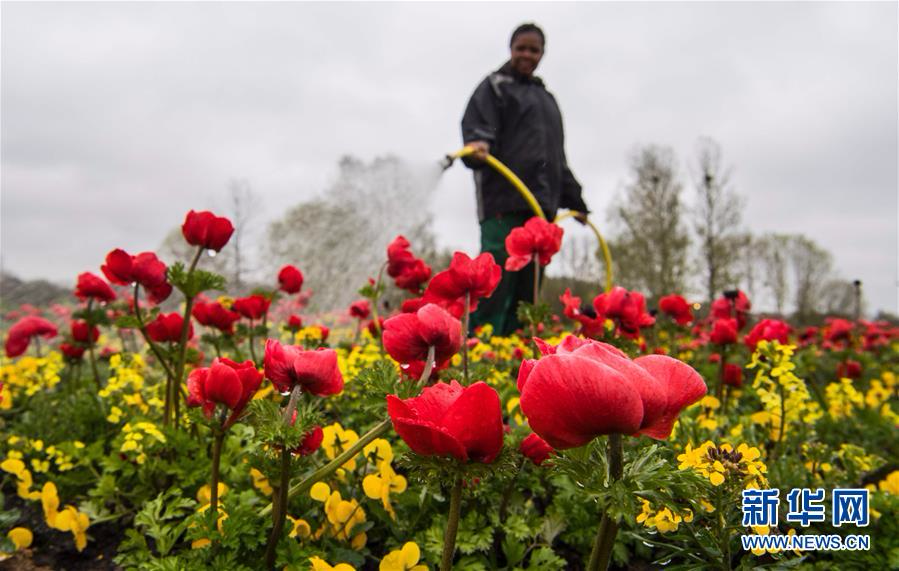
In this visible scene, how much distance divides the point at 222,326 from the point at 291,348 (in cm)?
141

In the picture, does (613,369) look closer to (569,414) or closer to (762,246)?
(569,414)

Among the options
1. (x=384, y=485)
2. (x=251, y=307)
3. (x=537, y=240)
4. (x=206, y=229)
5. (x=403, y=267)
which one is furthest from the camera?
(x=251, y=307)

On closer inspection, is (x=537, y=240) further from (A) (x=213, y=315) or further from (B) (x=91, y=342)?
(B) (x=91, y=342)

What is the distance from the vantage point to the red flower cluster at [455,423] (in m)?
0.66

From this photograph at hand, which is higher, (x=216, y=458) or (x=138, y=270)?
(x=138, y=270)

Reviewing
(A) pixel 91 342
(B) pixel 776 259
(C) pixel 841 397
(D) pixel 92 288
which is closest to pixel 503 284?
(C) pixel 841 397

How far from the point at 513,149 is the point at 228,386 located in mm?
Answer: 4756

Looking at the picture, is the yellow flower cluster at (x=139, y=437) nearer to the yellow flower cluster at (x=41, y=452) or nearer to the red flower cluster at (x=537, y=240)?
the yellow flower cluster at (x=41, y=452)

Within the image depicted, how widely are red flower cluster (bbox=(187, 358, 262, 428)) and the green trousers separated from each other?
4014 mm

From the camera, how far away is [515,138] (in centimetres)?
536

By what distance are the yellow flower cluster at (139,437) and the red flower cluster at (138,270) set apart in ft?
1.35

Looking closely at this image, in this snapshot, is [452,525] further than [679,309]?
No

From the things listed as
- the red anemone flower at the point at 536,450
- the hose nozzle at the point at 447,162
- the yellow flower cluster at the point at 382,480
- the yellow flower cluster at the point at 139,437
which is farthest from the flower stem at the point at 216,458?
the hose nozzle at the point at 447,162

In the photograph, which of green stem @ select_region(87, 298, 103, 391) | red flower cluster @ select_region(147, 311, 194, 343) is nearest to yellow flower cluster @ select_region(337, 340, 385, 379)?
red flower cluster @ select_region(147, 311, 194, 343)
